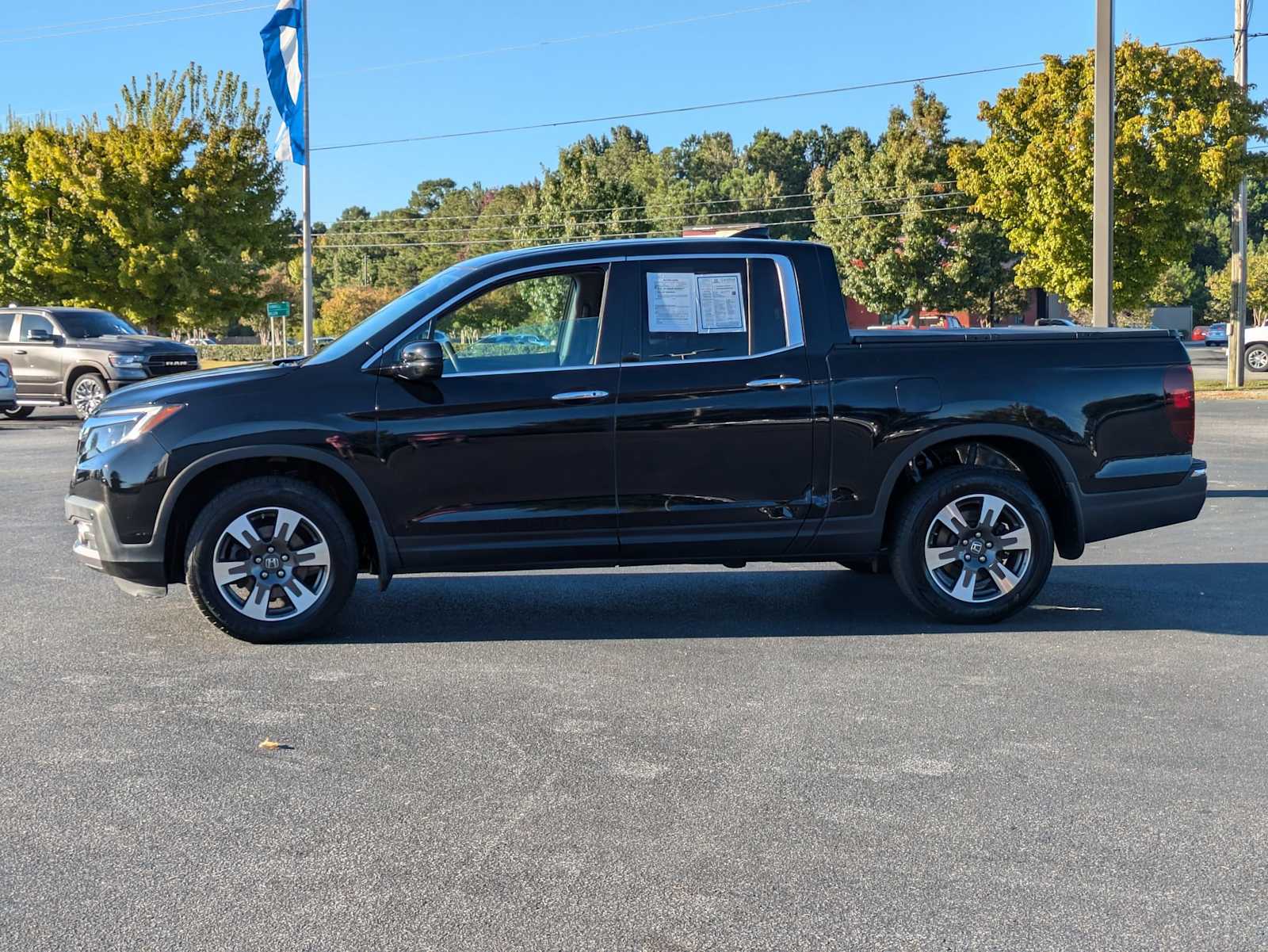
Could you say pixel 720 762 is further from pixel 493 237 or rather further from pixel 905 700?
pixel 493 237

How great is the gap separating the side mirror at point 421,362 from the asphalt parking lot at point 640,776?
133cm

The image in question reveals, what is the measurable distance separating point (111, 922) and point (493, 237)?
98.3 meters

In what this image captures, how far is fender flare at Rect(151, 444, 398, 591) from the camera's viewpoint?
638cm

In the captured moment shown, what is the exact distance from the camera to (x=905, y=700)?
5.45 m

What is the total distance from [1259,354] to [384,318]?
36.6 meters

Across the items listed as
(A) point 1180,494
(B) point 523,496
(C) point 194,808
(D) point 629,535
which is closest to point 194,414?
(B) point 523,496

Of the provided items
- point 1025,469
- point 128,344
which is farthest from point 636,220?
point 1025,469

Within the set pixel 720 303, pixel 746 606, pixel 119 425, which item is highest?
pixel 720 303

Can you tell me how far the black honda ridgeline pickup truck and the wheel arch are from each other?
0.02 m

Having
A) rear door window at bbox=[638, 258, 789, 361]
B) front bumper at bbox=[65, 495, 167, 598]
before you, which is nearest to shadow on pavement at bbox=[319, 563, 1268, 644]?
front bumper at bbox=[65, 495, 167, 598]

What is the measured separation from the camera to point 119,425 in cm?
654

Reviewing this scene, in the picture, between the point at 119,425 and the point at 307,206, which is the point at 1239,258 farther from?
the point at 119,425

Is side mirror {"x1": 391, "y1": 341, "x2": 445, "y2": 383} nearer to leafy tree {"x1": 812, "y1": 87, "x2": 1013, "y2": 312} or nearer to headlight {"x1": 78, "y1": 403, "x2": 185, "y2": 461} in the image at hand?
headlight {"x1": 78, "y1": 403, "x2": 185, "y2": 461}

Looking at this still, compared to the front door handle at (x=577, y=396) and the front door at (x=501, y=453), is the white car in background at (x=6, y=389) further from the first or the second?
the front door handle at (x=577, y=396)
